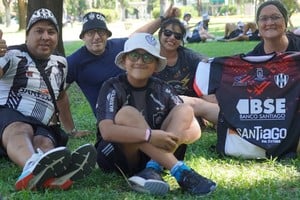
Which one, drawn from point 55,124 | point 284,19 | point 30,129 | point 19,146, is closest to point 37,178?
point 19,146

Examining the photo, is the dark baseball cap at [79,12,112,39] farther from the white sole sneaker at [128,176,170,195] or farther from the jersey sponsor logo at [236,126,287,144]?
the white sole sneaker at [128,176,170,195]

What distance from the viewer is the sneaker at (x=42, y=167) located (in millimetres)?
3383

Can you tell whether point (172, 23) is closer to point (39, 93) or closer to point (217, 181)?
point (39, 93)

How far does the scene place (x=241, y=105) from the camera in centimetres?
455

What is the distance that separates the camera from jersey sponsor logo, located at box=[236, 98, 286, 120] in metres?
4.46

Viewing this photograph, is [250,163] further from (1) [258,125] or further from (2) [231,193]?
(2) [231,193]

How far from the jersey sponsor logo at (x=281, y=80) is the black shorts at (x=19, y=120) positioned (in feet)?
5.98

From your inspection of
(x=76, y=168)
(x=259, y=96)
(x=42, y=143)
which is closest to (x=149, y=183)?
(x=76, y=168)

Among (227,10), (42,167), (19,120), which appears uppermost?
(227,10)

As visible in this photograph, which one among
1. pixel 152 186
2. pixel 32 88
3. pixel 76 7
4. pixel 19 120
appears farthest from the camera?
pixel 76 7

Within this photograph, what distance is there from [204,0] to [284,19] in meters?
73.2

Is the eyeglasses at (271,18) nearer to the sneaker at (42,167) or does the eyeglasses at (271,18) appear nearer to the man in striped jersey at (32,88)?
the man in striped jersey at (32,88)

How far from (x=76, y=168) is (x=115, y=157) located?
398 mm

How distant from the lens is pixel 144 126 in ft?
11.9
